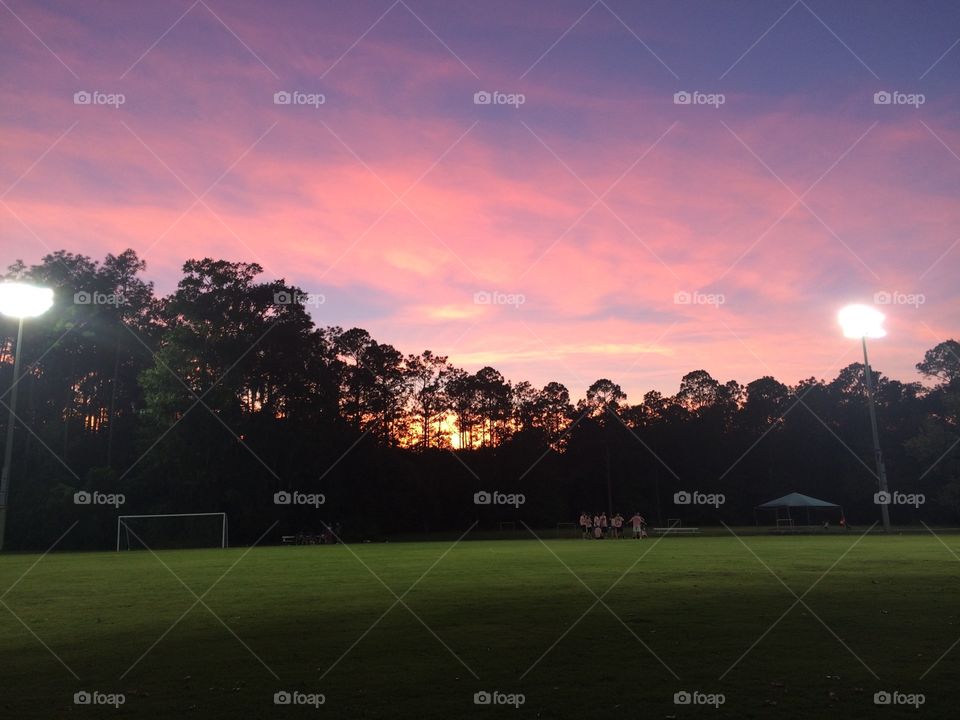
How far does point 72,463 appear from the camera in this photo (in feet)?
227

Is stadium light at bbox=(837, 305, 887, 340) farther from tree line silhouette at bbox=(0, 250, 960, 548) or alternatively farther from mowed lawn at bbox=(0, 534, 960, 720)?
mowed lawn at bbox=(0, 534, 960, 720)

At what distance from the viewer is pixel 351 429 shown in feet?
260

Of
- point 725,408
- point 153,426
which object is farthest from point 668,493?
point 153,426

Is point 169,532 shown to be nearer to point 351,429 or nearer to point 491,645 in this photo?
point 351,429

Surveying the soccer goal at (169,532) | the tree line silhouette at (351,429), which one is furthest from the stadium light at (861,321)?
the soccer goal at (169,532)

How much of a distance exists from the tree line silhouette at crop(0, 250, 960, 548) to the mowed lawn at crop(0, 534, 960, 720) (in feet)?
145

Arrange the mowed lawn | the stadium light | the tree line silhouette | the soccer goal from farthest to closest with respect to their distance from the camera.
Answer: the tree line silhouette, the stadium light, the soccer goal, the mowed lawn

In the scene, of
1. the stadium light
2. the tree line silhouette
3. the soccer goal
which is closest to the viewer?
the soccer goal

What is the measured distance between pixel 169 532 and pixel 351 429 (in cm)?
2704

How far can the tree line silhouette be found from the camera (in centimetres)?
6281

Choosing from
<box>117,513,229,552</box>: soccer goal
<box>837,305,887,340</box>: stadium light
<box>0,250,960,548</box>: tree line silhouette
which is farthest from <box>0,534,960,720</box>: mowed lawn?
<box>0,250,960,548</box>: tree line silhouette

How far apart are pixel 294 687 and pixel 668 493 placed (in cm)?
10075

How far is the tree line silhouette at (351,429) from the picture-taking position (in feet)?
206

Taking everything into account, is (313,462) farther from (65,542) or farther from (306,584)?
(306,584)
